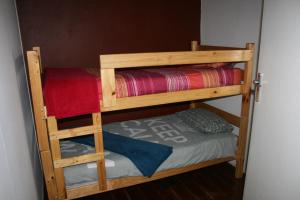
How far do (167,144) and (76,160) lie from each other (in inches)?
34.3

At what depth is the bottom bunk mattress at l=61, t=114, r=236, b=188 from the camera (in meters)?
1.94

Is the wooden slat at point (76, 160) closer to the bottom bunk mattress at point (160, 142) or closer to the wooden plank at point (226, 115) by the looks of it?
the bottom bunk mattress at point (160, 142)

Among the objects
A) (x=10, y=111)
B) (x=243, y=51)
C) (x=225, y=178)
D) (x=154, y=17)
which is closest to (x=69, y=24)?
(x=154, y=17)

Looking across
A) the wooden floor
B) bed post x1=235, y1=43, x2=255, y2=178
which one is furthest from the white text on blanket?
bed post x1=235, y1=43, x2=255, y2=178

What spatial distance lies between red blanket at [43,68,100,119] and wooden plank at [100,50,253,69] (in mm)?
200

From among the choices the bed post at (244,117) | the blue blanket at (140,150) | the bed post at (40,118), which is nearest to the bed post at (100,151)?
the blue blanket at (140,150)

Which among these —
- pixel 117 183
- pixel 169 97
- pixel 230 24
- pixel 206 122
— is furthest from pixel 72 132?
pixel 230 24

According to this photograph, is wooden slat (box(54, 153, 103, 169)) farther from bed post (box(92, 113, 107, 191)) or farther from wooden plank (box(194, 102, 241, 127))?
wooden plank (box(194, 102, 241, 127))

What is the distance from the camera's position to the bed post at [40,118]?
1.60 m

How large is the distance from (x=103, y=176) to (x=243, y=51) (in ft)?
5.46

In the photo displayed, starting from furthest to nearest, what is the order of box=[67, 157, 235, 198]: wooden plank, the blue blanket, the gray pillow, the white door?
1. the gray pillow
2. the blue blanket
3. box=[67, 157, 235, 198]: wooden plank
4. the white door

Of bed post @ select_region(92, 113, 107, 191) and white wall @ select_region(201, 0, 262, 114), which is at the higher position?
white wall @ select_region(201, 0, 262, 114)

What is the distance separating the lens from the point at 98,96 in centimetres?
176

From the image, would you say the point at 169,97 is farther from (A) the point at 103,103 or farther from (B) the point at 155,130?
(B) the point at 155,130
